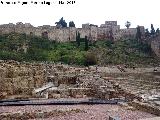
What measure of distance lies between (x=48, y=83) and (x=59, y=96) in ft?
22.3

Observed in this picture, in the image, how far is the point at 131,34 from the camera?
64.9 meters

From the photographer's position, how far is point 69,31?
59.8 meters

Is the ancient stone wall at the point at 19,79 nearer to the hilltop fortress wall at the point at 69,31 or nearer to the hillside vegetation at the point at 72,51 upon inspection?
the hillside vegetation at the point at 72,51

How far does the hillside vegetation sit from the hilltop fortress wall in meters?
1.35

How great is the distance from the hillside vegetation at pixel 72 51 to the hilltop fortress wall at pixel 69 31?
1.35 meters

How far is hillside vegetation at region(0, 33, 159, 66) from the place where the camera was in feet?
153

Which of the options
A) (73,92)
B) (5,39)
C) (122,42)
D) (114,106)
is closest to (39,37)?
(5,39)

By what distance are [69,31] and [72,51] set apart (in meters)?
10.2

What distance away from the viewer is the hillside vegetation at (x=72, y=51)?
4669 cm

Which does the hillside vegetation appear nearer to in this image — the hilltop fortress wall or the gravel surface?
the hilltop fortress wall

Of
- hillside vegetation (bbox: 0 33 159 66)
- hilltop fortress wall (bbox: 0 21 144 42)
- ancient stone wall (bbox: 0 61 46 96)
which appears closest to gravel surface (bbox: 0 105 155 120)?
ancient stone wall (bbox: 0 61 46 96)

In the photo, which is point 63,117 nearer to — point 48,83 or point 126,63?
point 48,83

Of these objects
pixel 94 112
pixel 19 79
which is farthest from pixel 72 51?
pixel 94 112

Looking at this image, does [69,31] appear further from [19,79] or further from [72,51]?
[19,79]
